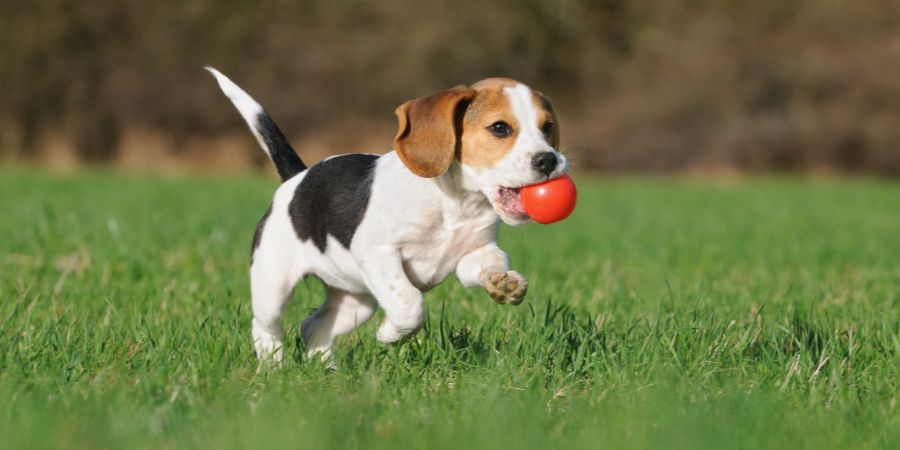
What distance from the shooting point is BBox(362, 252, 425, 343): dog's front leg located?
3949mm

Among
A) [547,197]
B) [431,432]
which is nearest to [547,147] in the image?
[547,197]

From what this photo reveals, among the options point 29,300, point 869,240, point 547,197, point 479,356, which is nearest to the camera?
point 547,197

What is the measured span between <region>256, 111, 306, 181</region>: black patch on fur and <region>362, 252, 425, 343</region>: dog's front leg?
1029 mm

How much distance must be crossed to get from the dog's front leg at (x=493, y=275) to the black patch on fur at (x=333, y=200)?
46 cm

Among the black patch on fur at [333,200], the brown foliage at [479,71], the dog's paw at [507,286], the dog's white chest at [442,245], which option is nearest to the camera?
the dog's paw at [507,286]

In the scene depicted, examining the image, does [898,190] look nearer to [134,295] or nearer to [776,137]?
[776,137]

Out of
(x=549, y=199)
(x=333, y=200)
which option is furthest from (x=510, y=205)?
(x=333, y=200)

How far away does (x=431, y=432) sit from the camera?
→ 9.91 feet

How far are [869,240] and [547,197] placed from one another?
792 centimetres

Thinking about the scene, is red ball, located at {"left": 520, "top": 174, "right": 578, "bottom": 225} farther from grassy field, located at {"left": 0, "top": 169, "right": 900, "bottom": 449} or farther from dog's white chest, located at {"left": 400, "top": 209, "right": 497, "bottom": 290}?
grassy field, located at {"left": 0, "top": 169, "right": 900, "bottom": 449}

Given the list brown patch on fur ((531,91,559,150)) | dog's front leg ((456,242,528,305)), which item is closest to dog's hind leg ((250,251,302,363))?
dog's front leg ((456,242,528,305))

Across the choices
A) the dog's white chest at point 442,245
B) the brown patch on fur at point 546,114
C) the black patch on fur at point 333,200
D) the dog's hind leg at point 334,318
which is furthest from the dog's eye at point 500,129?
the dog's hind leg at point 334,318

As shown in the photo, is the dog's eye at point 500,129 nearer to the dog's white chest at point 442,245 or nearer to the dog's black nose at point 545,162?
the dog's black nose at point 545,162

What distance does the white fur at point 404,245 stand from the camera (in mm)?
3953
